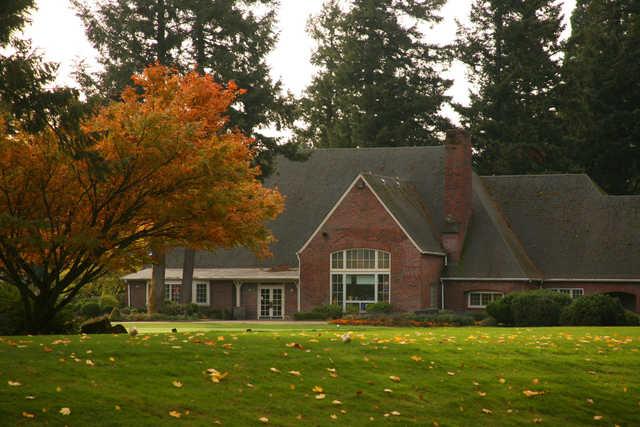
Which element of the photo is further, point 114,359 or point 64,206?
point 64,206

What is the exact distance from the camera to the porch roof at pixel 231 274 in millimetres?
54812

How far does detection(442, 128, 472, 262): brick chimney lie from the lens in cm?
5416

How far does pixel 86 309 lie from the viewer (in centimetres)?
5203

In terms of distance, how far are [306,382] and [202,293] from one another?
40688 millimetres

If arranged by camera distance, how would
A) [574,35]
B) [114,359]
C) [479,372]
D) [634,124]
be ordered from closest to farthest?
[114,359]
[479,372]
[634,124]
[574,35]

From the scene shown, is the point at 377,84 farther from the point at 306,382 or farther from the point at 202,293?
the point at 306,382

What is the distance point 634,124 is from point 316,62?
87.4ft

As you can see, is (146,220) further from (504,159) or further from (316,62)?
(316,62)

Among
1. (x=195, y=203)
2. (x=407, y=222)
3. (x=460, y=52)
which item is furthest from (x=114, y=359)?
(x=460, y=52)

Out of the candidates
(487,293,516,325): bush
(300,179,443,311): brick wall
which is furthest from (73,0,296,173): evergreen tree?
(487,293,516,325): bush

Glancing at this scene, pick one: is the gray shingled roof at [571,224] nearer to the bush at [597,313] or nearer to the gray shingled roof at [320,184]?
the gray shingled roof at [320,184]

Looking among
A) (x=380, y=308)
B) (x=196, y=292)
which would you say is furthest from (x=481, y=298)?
(x=196, y=292)

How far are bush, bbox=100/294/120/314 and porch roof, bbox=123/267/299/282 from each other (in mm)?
2156

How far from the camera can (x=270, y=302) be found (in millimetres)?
55688
